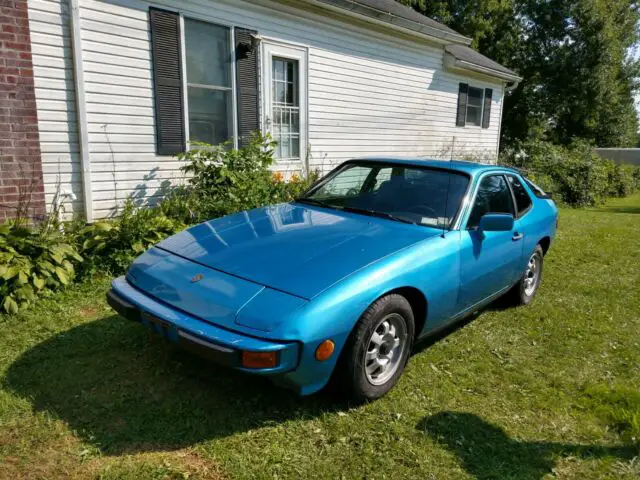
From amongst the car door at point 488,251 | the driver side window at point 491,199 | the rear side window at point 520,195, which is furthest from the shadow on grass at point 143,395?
the rear side window at point 520,195

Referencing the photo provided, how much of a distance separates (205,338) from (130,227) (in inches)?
132

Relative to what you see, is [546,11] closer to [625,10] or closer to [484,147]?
[625,10]

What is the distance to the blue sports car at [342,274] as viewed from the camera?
2.53 metres

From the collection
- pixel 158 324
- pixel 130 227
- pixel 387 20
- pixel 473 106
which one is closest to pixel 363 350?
pixel 158 324

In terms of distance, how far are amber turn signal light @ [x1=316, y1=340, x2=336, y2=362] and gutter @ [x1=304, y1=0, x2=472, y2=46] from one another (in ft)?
22.8

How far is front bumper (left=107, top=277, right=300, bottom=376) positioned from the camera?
2421mm

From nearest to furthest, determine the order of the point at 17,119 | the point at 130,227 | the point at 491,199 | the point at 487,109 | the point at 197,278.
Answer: the point at 197,278, the point at 491,199, the point at 17,119, the point at 130,227, the point at 487,109

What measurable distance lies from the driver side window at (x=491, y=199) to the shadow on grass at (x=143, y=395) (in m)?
1.85

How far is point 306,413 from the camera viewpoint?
291 cm

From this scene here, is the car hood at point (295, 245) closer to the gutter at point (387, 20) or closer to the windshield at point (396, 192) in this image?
the windshield at point (396, 192)

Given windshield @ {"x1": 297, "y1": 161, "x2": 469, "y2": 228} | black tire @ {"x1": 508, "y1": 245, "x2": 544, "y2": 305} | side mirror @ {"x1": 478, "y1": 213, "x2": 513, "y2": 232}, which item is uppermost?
windshield @ {"x1": 297, "y1": 161, "x2": 469, "y2": 228}

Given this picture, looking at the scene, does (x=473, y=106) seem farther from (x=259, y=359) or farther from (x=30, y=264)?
(x=259, y=359)

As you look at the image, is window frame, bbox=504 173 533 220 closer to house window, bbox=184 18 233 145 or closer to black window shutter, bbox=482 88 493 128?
house window, bbox=184 18 233 145

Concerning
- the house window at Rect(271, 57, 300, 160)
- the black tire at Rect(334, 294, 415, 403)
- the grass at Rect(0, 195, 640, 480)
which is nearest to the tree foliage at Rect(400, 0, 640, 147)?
the house window at Rect(271, 57, 300, 160)
